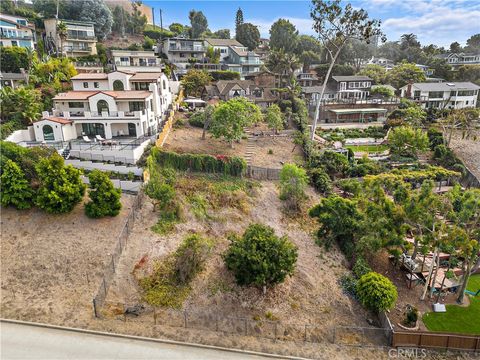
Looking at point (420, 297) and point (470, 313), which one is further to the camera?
point (420, 297)

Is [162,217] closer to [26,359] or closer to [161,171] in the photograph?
[161,171]

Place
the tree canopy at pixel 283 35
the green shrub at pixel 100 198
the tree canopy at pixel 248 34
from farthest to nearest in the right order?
the tree canopy at pixel 248 34, the tree canopy at pixel 283 35, the green shrub at pixel 100 198

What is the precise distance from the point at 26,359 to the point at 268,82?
64.9 metres

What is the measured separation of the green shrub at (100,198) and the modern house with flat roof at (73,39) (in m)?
55.4

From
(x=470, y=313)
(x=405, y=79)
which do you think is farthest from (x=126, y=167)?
(x=405, y=79)

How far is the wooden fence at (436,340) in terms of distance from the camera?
18984mm

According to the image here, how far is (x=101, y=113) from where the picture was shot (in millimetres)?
39500

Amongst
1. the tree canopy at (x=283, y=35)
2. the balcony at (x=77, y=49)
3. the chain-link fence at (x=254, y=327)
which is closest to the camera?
the chain-link fence at (x=254, y=327)

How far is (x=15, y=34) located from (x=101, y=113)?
43.2 metres

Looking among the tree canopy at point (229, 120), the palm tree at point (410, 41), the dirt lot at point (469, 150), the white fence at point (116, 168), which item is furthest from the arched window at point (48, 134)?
the palm tree at point (410, 41)

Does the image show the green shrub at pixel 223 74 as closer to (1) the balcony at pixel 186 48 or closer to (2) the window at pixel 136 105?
(1) the balcony at pixel 186 48

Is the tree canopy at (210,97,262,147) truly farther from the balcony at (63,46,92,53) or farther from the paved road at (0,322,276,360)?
the balcony at (63,46,92,53)

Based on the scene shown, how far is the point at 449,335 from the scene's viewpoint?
62.0 ft

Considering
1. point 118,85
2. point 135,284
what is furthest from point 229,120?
point 135,284
